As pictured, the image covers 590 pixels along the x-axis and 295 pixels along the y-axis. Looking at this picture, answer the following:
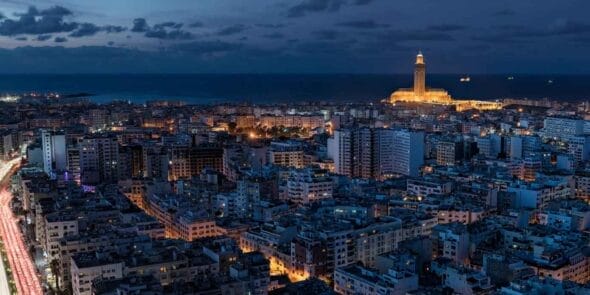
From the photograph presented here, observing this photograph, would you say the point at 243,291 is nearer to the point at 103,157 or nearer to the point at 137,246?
the point at 137,246

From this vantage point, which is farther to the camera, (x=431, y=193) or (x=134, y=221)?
(x=431, y=193)

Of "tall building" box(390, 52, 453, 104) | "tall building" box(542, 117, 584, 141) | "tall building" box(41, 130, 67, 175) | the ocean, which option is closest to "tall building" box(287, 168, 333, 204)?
"tall building" box(41, 130, 67, 175)

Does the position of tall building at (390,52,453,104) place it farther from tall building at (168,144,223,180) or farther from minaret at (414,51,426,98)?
tall building at (168,144,223,180)

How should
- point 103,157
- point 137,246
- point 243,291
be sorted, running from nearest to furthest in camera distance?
1. point 243,291
2. point 137,246
3. point 103,157

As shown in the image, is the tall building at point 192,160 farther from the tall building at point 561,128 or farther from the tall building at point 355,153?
the tall building at point 561,128

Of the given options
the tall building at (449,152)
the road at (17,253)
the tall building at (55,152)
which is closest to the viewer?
the road at (17,253)

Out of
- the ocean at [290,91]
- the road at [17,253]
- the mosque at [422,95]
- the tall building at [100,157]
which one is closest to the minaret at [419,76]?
the mosque at [422,95]

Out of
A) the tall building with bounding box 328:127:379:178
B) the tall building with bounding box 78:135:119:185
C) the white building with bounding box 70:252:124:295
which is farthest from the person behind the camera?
the tall building with bounding box 328:127:379:178

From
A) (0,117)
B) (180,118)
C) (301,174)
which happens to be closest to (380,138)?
(301,174)
